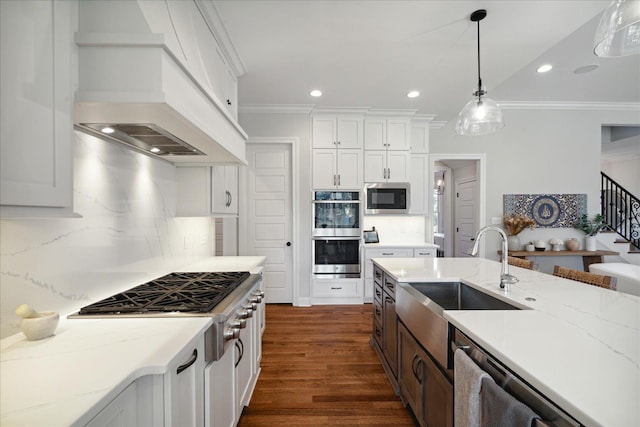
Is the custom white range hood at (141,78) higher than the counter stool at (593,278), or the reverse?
the custom white range hood at (141,78)

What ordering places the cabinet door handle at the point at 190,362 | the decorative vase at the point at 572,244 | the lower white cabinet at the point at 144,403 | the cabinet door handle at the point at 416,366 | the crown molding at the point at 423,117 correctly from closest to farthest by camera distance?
the lower white cabinet at the point at 144,403
the cabinet door handle at the point at 190,362
the cabinet door handle at the point at 416,366
the crown molding at the point at 423,117
the decorative vase at the point at 572,244

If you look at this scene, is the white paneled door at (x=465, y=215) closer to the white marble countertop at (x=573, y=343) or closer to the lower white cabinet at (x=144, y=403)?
the white marble countertop at (x=573, y=343)

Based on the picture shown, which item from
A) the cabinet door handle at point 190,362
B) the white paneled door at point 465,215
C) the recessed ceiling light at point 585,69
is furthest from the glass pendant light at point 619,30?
the white paneled door at point 465,215

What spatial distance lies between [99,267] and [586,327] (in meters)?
2.13

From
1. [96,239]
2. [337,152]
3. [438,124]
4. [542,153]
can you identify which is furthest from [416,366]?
[542,153]

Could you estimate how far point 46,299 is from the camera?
1.13 m

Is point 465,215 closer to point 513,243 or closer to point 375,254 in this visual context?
point 513,243

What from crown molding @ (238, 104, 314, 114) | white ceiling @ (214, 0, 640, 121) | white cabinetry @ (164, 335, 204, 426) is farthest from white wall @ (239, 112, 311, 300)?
white cabinetry @ (164, 335, 204, 426)

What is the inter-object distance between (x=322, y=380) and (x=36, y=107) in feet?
7.62

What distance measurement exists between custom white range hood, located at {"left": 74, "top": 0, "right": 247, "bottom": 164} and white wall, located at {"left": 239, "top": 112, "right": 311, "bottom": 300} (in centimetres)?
248

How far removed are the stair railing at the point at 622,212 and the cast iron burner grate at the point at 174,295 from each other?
6.46 meters

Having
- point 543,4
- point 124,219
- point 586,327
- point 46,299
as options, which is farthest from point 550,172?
point 46,299

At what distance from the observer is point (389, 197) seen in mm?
4270

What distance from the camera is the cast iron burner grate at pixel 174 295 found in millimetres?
1258
